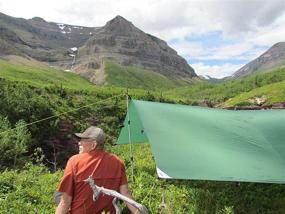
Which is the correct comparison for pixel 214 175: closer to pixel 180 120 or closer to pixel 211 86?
pixel 180 120

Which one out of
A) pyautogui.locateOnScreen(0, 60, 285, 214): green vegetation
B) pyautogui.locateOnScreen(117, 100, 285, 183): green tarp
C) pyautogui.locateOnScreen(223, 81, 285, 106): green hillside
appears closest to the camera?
pyautogui.locateOnScreen(117, 100, 285, 183): green tarp

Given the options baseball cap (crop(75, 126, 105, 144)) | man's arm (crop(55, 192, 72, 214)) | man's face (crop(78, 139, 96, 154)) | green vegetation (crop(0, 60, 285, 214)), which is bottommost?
green vegetation (crop(0, 60, 285, 214))

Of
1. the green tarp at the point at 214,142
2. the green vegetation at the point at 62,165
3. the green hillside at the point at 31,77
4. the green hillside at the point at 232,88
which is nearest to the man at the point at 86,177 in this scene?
the green vegetation at the point at 62,165

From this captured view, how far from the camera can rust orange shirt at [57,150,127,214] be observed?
Result: 6.56 metres

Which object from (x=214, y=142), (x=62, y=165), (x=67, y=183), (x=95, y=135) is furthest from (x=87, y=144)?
(x=62, y=165)

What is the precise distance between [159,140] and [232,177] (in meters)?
2.08

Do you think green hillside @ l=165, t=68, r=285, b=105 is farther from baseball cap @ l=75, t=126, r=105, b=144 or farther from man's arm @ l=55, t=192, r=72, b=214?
man's arm @ l=55, t=192, r=72, b=214

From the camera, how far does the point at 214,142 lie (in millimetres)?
11875

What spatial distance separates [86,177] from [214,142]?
19.8ft

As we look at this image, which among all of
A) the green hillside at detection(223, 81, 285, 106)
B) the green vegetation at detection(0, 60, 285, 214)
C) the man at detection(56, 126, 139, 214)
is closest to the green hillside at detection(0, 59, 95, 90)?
the green vegetation at detection(0, 60, 285, 214)

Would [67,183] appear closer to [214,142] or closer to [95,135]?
[95,135]

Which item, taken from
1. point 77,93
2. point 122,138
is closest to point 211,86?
point 77,93

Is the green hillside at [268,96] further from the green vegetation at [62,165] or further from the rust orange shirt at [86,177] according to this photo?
the rust orange shirt at [86,177]

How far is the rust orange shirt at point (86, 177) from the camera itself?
21.5 feet
